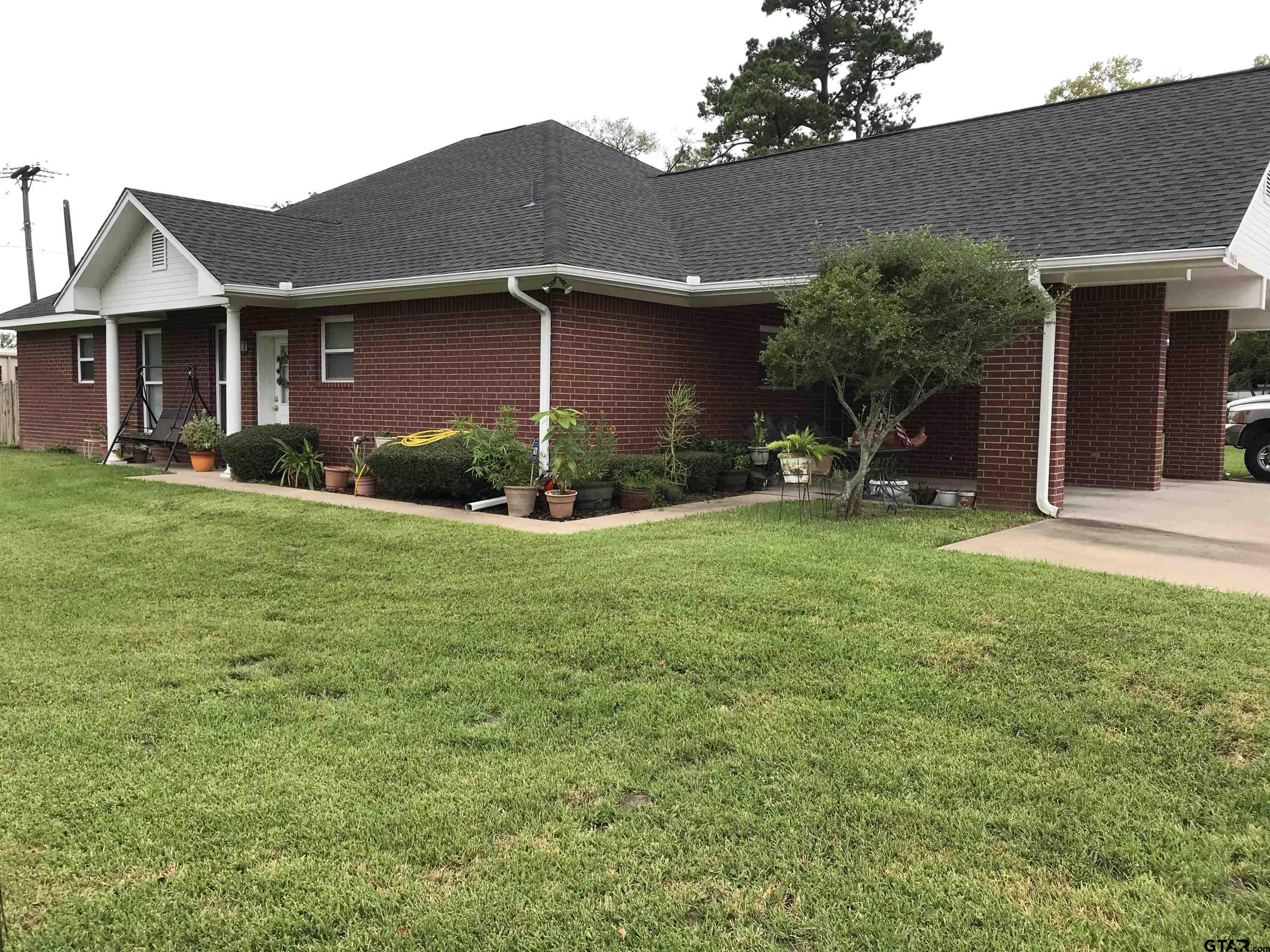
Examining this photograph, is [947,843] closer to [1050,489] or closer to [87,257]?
[1050,489]

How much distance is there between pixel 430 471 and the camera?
10.6m

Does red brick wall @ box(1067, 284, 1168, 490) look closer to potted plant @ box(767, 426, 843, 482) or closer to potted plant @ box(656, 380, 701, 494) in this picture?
potted plant @ box(767, 426, 843, 482)

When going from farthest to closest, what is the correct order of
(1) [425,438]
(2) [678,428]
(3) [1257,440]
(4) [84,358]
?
(4) [84,358] < (3) [1257,440] < (2) [678,428] < (1) [425,438]

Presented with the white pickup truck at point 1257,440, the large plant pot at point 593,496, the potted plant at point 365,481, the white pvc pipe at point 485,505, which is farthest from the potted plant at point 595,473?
the white pickup truck at point 1257,440

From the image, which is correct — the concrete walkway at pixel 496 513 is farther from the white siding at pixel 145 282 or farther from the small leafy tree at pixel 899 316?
the white siding at pixel 145 282

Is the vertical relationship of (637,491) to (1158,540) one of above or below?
above

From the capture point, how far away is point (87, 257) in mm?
15359

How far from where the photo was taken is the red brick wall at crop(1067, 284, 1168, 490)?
12.0 meters

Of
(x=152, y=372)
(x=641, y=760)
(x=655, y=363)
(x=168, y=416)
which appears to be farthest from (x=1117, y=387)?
(x=152, y=372)

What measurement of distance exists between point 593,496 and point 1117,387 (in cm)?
723

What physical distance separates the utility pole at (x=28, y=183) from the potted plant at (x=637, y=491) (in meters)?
37.7

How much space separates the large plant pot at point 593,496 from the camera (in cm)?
1030

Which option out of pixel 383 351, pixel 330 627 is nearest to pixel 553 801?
pixel 330 627

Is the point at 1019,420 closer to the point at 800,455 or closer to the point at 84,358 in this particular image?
the point at 800,455
